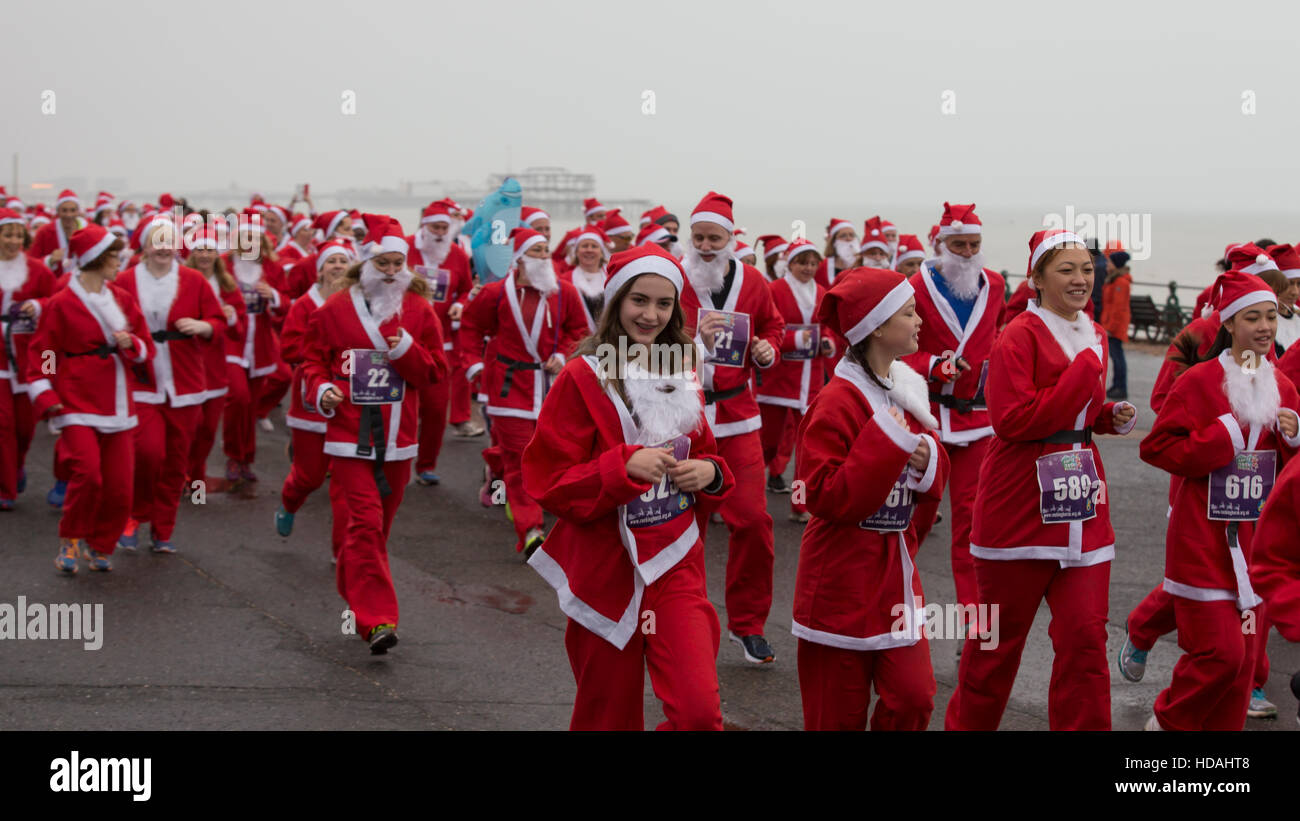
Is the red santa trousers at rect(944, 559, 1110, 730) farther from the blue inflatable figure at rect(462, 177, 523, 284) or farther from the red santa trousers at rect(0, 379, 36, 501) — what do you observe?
the blue inflatable figure at rect(462, 177, 523, 284)

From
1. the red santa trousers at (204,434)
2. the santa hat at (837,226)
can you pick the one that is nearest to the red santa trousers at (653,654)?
the red santa trousers at (204,434)

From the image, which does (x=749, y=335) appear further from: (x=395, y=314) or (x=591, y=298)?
(x=591, y=298)

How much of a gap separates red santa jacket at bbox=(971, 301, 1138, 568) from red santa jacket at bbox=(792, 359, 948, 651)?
0.64m

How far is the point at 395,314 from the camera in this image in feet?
24.1

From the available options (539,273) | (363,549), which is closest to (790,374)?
(539,273)

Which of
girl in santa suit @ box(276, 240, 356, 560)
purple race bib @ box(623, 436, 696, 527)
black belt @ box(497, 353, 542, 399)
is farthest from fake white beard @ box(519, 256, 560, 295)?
purple race bib @ box(623, 436, 696, 527)

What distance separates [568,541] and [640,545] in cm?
28

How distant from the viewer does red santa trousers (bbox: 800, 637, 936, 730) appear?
4637 mm

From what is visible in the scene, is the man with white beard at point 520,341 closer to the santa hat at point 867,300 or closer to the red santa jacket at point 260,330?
the red santa jacket at point 260,330

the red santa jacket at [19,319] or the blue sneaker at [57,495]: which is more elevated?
the red santa jacket at [19,319]

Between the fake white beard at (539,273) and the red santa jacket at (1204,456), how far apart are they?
491cm

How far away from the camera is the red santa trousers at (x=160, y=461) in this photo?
898 centimetres
